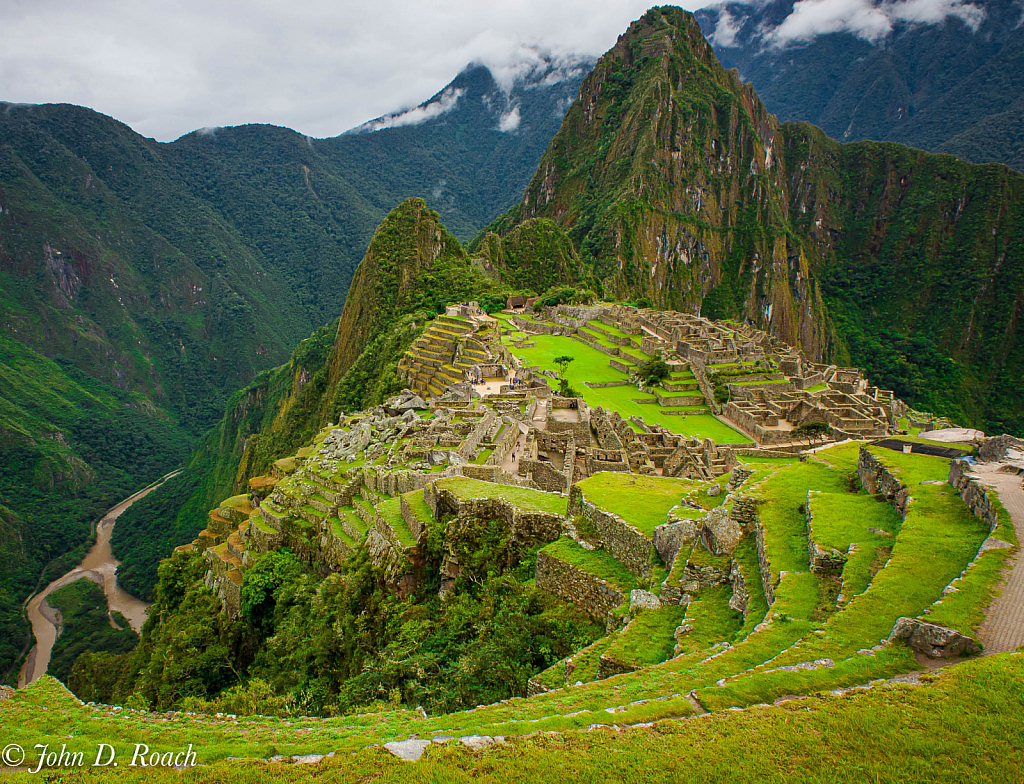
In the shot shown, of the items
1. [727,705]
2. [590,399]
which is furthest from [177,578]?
[590,399]

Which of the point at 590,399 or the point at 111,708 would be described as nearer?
the point at 111,708

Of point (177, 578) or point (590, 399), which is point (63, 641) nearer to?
point (177, 578)

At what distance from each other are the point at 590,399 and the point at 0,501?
302 feet

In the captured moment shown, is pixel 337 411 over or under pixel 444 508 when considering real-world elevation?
under

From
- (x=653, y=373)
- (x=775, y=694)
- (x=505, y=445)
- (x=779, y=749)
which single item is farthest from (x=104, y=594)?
(x=779, y=749)

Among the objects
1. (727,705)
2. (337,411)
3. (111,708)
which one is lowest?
(337,411)

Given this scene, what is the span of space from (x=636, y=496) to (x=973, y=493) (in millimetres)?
5623

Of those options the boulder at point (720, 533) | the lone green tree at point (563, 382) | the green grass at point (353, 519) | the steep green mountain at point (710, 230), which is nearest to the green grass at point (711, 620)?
the boulder at point (720, 533)

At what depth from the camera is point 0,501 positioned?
88500 millimetres

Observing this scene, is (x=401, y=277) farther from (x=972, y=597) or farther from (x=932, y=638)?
(x=932, y=638)

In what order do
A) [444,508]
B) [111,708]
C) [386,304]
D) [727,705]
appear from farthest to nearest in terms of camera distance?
[386,304]
[444,508]
[111,708]
[727,705]

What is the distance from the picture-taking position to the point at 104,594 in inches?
2464

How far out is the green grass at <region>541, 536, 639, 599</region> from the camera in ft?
33.6

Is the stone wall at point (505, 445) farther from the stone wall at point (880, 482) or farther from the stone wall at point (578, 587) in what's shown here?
the stone wall at point (880, 482)
